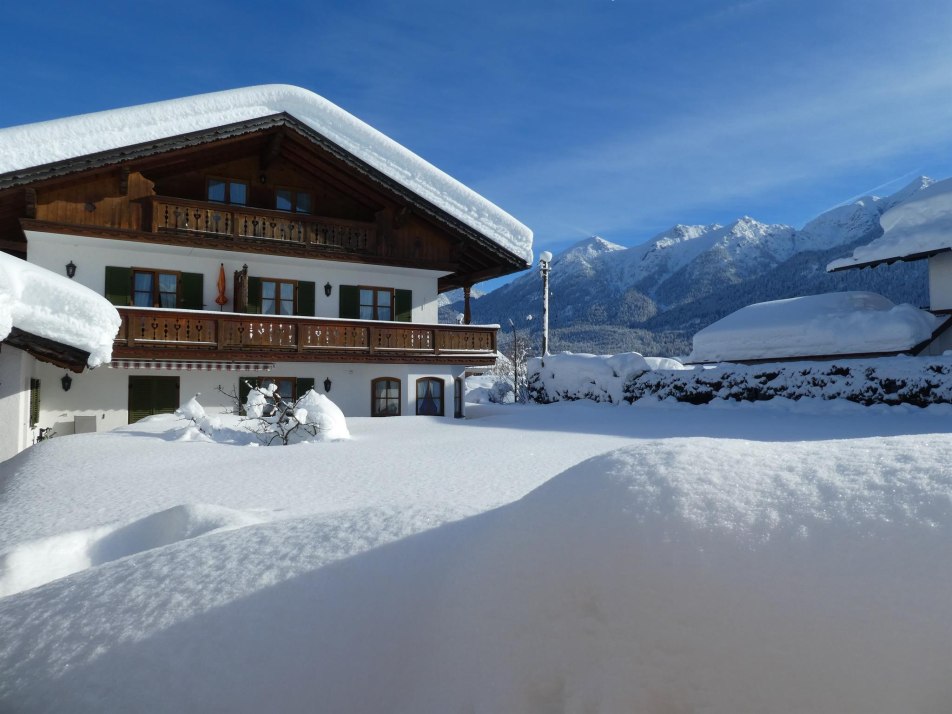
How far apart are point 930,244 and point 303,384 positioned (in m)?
19.9

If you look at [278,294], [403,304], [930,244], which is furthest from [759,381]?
[278,294]

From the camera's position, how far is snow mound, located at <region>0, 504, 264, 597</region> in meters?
A: 4.59

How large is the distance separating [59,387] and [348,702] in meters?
17.4

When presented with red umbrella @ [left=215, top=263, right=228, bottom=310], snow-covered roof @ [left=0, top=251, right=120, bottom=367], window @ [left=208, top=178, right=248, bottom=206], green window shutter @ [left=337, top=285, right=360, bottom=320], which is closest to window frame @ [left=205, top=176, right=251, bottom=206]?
window @ [left=208, top=178, right=248, bottom=206]

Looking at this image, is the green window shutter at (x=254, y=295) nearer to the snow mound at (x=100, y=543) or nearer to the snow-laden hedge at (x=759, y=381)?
the snow-laden hedge at (x=759, y=381)

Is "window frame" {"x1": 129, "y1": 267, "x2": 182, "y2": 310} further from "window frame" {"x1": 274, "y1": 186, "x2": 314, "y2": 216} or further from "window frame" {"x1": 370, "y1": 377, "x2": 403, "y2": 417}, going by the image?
"window frame" {"x1": 370, "y1": 377, "x2": 403, "y2": 417}

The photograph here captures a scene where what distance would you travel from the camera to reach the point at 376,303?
2147cm

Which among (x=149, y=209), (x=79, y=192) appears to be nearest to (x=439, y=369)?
(x=149, y=209)

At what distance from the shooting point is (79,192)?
56.9 feet

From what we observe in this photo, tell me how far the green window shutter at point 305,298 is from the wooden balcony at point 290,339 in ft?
5.37

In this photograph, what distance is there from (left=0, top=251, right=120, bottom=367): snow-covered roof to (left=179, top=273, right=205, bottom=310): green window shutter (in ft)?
34.0

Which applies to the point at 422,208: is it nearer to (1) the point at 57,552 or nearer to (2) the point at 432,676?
(1) the point at 57,552

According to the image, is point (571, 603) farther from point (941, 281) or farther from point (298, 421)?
point (941, 281)

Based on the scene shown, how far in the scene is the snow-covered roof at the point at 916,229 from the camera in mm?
20031
